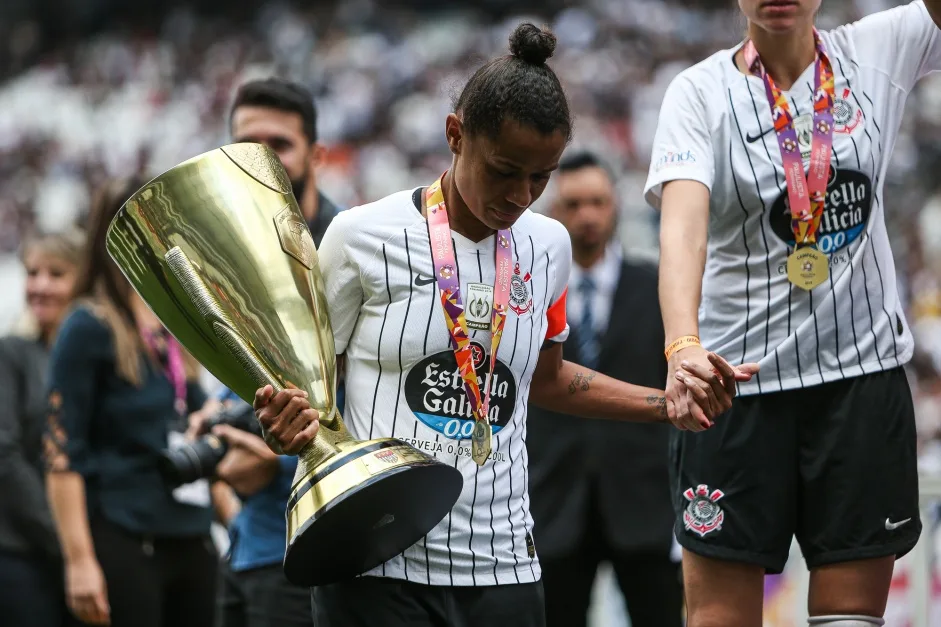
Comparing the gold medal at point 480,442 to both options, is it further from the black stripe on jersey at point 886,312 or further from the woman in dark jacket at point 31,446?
the woman in dark jacket at point 31,446

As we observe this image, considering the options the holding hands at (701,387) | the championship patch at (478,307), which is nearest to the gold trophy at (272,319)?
the championship patch at (478,307)

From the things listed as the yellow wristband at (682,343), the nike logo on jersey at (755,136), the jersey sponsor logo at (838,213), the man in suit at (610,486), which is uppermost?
the nike logo on jersey at (755,136)

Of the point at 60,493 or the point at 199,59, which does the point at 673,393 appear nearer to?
the point at 60,493

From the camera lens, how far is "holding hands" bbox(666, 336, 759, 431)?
2.34 metres

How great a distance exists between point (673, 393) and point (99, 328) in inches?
91.0

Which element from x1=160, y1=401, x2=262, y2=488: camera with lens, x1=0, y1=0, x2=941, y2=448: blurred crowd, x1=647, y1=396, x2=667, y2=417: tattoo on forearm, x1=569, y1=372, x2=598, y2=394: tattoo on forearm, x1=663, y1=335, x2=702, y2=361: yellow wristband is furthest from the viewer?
x1=0, y1=0, x2=941, y2=448: blurred crowd

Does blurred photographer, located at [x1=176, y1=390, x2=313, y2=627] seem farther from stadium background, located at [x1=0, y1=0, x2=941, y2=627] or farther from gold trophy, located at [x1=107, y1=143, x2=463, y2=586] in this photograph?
stadium background, located at [x1=0, y1=0, x2=941, y2=627]

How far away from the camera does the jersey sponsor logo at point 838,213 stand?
2797mm

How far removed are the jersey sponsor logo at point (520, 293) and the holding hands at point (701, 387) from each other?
307mm

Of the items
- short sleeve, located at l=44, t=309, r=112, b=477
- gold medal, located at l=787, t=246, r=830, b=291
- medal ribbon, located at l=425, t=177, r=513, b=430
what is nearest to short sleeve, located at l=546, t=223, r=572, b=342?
medal ribbon, located at l=425, t=177, r=513, b=430

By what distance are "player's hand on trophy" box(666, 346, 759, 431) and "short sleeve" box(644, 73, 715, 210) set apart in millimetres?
509

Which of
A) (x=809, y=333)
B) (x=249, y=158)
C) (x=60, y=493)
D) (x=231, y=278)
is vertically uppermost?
(x=249, y=158)

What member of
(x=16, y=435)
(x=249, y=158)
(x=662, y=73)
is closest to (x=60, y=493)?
(x=16, y=435)

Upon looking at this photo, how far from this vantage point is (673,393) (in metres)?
2.41
